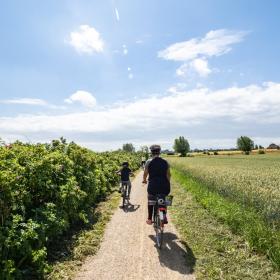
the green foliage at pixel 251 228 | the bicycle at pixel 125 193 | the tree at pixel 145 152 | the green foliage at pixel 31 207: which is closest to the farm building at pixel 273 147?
the tree at pixel 145 152

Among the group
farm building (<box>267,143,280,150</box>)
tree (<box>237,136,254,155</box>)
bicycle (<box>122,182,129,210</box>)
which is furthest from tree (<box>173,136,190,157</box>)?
bicycle (<box>122,182,129,210</box>)

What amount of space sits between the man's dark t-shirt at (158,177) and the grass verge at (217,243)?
1.70 m

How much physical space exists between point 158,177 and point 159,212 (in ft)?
3.33

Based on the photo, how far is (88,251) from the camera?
8977 millimetres

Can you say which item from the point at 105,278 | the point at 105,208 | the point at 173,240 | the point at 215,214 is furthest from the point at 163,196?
the point at 105,208

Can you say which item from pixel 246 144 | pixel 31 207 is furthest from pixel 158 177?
pixel 246 144

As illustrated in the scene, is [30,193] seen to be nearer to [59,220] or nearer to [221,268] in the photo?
[59,220]

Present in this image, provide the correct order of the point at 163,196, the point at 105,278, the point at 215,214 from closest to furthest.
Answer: the point at 105,278 → the point at 163,196 → the point at 215,214

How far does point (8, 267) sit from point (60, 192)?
370cm

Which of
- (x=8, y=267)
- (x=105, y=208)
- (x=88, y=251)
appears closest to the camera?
(x=8, y=267)

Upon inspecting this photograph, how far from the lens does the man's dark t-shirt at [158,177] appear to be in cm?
984

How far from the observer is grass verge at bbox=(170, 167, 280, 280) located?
7.60 metres

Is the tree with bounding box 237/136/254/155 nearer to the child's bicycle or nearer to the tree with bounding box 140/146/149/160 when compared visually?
the tree with bounding box 140/146/149/160

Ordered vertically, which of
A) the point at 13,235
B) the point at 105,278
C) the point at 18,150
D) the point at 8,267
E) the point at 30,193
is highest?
the point at 18,150
